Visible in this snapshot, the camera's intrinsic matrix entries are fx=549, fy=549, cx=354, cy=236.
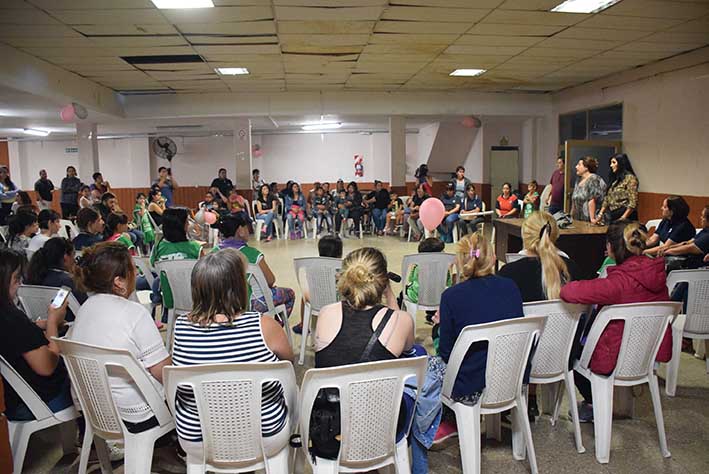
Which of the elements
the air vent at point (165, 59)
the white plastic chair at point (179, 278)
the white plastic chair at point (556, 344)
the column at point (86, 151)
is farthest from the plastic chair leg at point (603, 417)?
the column at point (86, 151)

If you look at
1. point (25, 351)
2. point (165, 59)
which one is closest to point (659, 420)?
point (25, 351)

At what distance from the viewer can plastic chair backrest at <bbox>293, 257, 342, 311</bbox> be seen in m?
3.79

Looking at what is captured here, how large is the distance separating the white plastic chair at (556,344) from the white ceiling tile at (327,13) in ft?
11.7

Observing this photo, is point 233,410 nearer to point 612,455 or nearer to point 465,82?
point 612,455

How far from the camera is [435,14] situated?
208 inches

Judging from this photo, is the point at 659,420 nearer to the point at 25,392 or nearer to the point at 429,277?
the point at 429,277

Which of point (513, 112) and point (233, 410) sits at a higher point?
point (513, 112)

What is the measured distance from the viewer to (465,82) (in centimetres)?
977

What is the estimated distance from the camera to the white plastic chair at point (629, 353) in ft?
8.23

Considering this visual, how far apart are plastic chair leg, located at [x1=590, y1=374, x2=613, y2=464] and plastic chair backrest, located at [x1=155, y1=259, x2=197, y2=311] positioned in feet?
8.51

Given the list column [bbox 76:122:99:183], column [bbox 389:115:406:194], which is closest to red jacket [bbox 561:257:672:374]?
column [bbox 389:115:406:194]

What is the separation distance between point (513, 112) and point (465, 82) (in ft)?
6.50

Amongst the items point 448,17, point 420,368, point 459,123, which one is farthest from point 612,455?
point 459,123

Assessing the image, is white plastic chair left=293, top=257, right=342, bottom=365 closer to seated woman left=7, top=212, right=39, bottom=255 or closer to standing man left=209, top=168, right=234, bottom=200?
seated woman left=7, top=212, right=39, bottom=255
